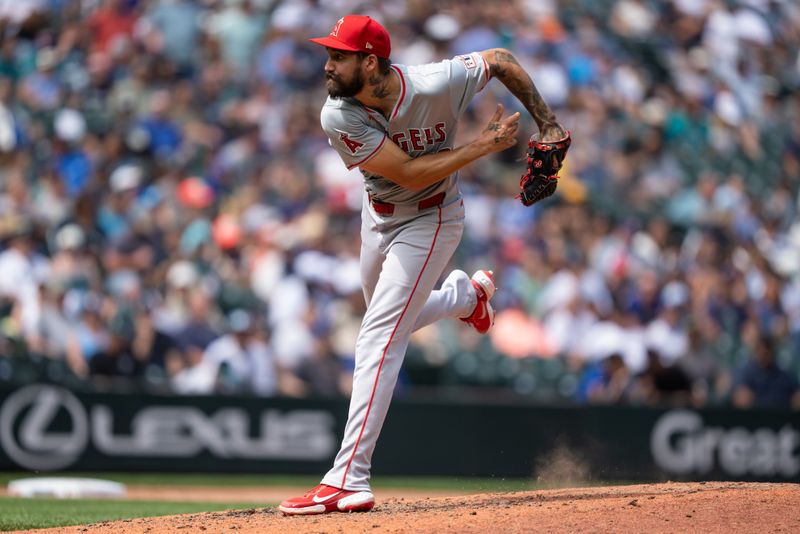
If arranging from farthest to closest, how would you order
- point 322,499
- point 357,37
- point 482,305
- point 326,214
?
point 326,214 < point 482,305 < point 322,499 < point 357,37

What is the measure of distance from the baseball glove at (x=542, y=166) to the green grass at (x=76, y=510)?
2938 millimetres

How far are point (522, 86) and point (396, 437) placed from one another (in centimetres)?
561

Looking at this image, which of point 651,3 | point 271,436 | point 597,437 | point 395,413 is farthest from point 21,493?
point 651,3

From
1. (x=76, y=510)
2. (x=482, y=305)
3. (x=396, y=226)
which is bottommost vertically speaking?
(x=76, y=510)

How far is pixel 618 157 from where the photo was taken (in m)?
13.6

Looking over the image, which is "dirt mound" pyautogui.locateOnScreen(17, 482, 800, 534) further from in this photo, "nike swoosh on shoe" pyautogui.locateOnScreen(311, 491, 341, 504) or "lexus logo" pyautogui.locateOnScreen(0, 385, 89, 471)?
"lexus logo" pyautogui.locateOnScreen(0, 385, 89, 471)

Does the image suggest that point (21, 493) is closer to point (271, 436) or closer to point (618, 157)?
point (271, 436)

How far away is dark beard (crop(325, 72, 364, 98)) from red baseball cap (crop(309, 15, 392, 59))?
0.41 feet

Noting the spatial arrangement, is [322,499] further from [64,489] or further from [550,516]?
[64,489]

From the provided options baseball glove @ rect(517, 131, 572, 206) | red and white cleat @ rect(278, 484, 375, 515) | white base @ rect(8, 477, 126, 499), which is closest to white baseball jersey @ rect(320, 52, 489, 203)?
baseball glove @ rect(517, 131, 572, 206)

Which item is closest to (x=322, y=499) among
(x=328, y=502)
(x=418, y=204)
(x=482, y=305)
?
(x=328, y=502)

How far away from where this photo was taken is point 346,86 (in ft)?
16.5

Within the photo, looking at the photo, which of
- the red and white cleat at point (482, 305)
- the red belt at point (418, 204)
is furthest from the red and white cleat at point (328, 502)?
the red and white cleat at point (482, 305)

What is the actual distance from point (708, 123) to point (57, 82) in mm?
7837
